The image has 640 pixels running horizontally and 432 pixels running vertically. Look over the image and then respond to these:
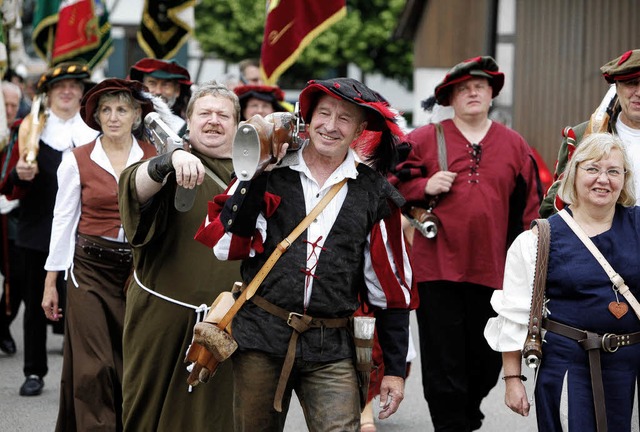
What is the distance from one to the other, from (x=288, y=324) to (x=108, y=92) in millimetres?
2478

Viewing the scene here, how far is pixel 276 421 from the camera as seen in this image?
15.5 ft

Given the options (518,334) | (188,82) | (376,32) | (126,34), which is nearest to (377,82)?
(376,32)

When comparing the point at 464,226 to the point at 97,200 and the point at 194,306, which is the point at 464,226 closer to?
the point at 194,306

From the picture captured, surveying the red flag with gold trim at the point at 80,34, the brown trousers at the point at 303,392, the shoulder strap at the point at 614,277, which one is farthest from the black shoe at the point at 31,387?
the shoulder strap at the point at 614,277

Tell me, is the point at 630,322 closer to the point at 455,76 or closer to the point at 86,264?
the point at 455,76

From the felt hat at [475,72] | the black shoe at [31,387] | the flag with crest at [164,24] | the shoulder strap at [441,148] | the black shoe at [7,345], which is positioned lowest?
the black shoe at [31,387]

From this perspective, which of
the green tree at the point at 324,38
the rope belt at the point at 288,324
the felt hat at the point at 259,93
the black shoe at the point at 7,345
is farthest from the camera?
the green tree at the point at 324,38

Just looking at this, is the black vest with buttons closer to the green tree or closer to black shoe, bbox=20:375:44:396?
black shoe, bbox=20:375:44:396

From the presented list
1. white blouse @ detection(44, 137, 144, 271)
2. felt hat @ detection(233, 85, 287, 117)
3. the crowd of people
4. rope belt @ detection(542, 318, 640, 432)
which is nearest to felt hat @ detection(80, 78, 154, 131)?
the crowd of people

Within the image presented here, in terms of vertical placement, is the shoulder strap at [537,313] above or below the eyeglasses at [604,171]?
below

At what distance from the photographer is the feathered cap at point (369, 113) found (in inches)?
181

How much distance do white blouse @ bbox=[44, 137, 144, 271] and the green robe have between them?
94 centimetres

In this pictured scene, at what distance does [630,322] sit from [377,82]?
37924 millimetres

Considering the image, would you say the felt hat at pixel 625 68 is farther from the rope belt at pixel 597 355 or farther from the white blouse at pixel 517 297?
the rope belt at pixel 597 355
